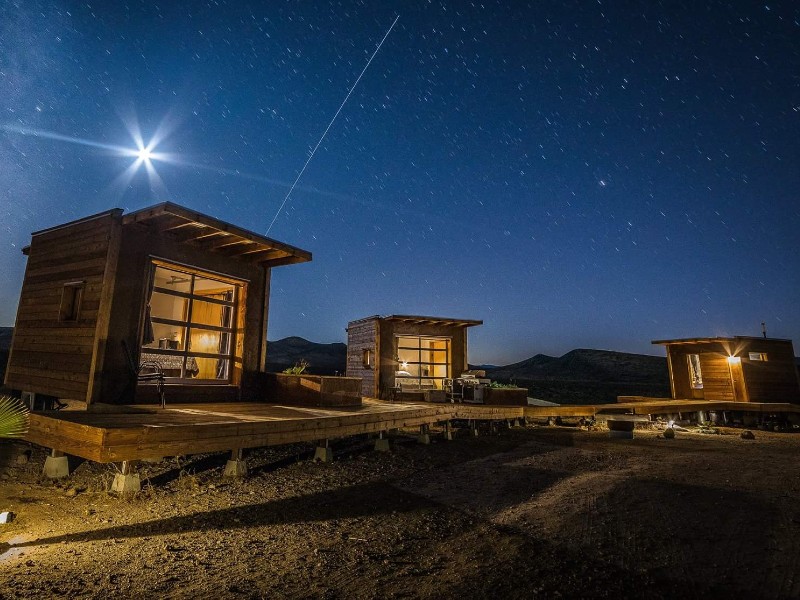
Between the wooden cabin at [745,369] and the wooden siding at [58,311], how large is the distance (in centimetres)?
2138

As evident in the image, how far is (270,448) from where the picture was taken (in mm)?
8156

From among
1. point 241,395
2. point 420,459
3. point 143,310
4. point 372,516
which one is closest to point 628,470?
point 420,459

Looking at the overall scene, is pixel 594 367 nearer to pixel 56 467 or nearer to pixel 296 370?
pixel 296 370

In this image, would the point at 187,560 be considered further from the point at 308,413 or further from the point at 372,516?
the point at 308,413

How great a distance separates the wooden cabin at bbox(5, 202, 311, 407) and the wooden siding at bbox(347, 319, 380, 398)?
276 inches

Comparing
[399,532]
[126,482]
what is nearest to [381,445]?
[399,532]

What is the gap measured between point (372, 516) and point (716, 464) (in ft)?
21.8

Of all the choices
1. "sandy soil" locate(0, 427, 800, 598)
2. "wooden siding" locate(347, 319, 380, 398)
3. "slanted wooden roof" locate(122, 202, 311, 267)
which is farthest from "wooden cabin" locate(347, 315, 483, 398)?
"sandy soil" locate(0, 427, 800, 598)

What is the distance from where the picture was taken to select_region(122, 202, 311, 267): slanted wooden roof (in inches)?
274

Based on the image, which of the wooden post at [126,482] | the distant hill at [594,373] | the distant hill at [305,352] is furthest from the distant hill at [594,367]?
the wooden post at [126,482]

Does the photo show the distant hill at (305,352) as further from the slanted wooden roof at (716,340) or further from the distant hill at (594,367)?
the slanted wooden roof at (716,340)

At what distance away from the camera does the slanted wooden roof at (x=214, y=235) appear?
6.96 meters

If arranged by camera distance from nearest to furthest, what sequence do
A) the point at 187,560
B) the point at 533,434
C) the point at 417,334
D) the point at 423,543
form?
1. the point at 187,560
2. the point at 423,543
3. the point at 533,434
4. the point at 417,334

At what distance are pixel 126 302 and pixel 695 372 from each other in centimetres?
2295
